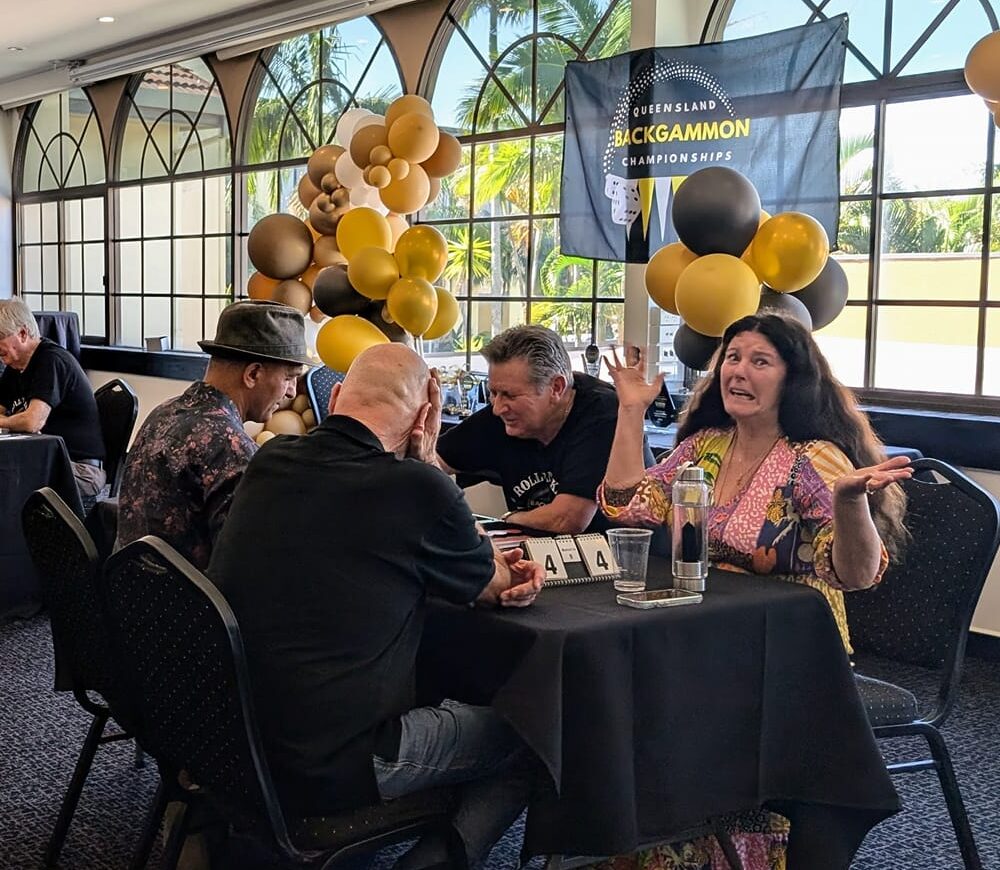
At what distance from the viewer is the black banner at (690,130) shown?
14.1ft

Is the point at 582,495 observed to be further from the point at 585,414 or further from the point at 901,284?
the point at 901,284

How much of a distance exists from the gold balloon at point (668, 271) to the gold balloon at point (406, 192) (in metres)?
1.49

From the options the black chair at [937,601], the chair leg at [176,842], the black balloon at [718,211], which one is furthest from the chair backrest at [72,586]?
the black balloon at [718,211]

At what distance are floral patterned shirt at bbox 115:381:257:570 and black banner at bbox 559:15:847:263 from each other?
2.69 m

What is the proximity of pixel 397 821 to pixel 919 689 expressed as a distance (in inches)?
94.8

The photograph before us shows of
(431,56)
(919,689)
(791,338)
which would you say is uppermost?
(431,56)

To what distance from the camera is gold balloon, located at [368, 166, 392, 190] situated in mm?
5043

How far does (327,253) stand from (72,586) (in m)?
3.44

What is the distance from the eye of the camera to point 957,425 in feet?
13.6

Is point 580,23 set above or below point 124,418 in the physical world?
above

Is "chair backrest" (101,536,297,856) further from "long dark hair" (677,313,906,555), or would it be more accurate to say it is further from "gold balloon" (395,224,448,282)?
"gold balloon" (395,224,448,282)

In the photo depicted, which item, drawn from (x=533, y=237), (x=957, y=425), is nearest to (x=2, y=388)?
(x=533, y=237)

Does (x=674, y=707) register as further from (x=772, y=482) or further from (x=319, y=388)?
(x=319, y=388)

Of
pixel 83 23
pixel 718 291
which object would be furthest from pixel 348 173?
pixel 83 23
